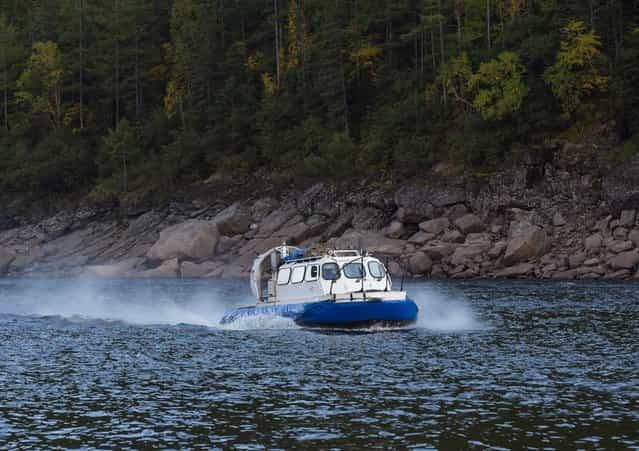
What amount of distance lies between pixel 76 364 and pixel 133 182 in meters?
75.9

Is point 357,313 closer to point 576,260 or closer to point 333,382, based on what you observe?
point 333,382

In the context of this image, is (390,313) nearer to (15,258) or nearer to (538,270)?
(538,270)

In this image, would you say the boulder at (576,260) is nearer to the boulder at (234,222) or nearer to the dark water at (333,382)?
the dark water at (333,382)

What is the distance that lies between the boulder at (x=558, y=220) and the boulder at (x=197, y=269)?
1078 inches

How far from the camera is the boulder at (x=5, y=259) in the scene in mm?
90375

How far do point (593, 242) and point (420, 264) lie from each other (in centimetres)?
1212

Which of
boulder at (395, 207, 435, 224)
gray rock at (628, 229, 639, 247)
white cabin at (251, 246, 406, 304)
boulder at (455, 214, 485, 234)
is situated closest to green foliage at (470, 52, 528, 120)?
boulder at (395, 207, 435, 224)

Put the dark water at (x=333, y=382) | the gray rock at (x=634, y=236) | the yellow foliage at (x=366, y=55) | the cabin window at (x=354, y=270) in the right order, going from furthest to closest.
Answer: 1. the yellow foliage at (x=366, y=55)
2. the gray rock at (x=634, y=236)
3. the cabin window at (x=354, y=270)
4. the dark water at (x=333, y=382)

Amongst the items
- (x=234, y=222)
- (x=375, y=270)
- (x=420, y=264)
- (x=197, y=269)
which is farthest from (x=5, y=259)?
(x=375, y=270)

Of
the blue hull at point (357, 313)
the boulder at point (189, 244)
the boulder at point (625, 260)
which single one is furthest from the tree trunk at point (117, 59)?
the blue hull at point (357, 313)

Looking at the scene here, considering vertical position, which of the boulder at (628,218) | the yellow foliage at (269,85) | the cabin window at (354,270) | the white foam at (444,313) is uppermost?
the yellow foliage at (269,85)

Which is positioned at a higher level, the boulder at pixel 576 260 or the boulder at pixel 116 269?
the boulder at pixel 116 269

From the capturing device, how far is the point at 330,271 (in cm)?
3959

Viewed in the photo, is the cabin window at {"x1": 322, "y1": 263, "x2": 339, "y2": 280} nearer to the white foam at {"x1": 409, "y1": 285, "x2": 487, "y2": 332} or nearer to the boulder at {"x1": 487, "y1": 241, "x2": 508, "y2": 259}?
the white foam at {"x1": 409, "y1": 285, "x2": 487, "y2": 332}
